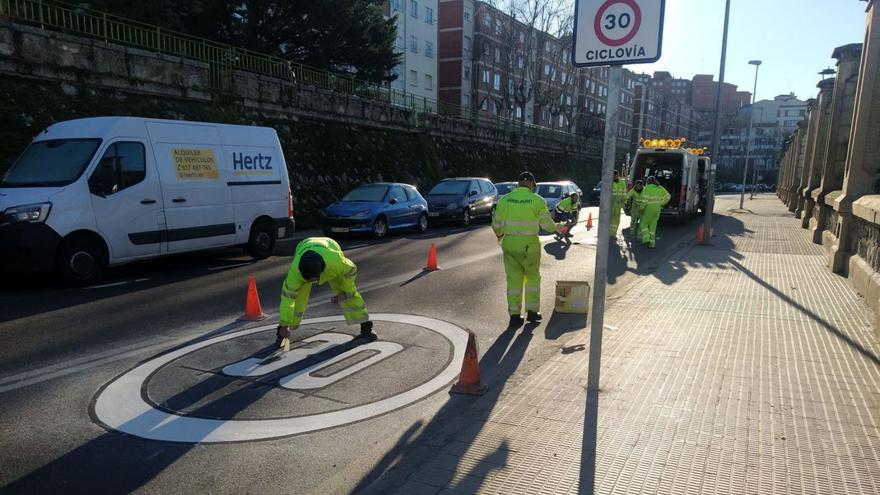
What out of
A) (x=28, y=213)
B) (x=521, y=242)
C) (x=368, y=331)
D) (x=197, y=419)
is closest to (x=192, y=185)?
(x=28, y=213)

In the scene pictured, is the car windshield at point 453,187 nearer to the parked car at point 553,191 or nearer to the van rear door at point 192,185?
the parked car at point 553,191

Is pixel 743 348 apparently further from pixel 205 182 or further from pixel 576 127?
pixel 576 127

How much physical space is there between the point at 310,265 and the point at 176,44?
1715cm

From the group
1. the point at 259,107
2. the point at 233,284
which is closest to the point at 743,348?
the point at 233,284

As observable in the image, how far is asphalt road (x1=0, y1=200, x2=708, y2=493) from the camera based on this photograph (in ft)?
11.2

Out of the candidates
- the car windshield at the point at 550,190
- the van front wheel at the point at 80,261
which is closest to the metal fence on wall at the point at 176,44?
the van front wheel at the point at 80,261

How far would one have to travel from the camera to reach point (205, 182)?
10398 mm

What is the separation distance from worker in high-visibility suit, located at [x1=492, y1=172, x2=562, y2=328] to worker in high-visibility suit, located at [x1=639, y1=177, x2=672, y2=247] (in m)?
7.89

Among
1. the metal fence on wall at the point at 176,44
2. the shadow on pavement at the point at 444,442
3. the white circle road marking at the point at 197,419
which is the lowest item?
the white circle road marking at the point at 197,419

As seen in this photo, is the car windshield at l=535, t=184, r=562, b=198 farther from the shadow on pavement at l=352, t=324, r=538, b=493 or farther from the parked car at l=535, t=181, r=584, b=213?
the shadow on pavement at l=352, t=324, r=538, b=493

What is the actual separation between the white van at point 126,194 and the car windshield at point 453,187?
8.70m

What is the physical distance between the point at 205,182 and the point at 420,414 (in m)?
7.87

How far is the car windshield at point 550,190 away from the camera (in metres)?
19.9

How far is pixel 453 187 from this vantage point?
19641 mm
